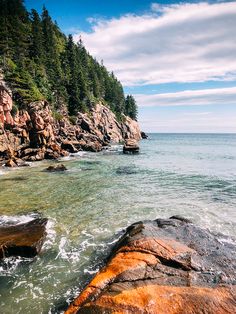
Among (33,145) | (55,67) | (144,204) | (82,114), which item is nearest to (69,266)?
(144,204)

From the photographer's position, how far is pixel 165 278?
768cm

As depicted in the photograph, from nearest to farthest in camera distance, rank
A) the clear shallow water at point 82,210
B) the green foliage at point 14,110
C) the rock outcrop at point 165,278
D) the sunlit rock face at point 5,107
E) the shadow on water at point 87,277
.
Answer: the rock outcrop at point 165,278, the shadow on water at point 87,277, the clear shallow water at point 82,210, the sunlit rock face at point 5,107, the green foliage at point 14,110

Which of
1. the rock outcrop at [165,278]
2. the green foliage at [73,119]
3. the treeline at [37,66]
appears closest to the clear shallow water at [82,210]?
the rock outcrop at [165,278]

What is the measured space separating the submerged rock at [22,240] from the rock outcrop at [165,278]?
445 centimetres

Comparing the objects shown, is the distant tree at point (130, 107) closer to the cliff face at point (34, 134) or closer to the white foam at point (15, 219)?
the cliff face at point (34, 134)

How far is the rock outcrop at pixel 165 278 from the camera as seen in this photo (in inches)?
249

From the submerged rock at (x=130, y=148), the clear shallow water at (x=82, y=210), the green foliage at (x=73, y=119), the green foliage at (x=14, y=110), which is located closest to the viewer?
the clear shallow water at (x=82, y=210)

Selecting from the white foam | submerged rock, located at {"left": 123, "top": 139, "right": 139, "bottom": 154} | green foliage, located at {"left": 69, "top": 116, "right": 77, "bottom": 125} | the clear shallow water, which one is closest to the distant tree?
green foliage, located at {"left": 69, "top": 116, "right": 77, "bottom": 125}

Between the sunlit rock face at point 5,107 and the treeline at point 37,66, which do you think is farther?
the treeline at point 37,66

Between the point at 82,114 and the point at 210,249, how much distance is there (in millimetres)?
72460

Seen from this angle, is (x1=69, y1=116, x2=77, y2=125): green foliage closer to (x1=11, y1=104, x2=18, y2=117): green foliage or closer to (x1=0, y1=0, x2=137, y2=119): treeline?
(x1=0, y1=0, x2=137, y2=119): treeline

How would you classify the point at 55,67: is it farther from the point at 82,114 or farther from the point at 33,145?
the point at 33,145

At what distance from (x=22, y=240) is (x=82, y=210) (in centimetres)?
684

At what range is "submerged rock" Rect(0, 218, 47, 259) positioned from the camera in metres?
11.4
